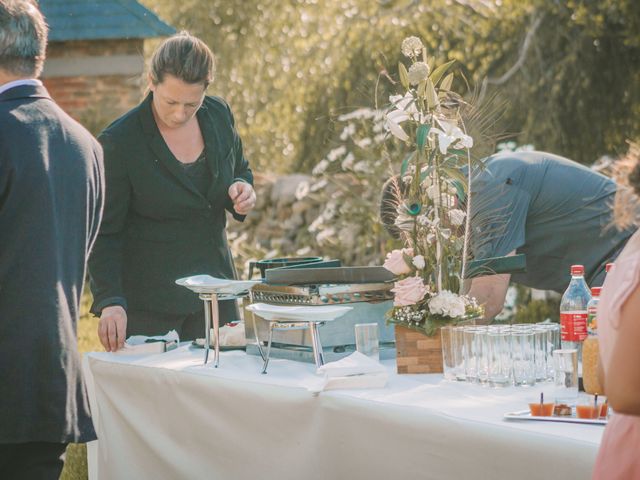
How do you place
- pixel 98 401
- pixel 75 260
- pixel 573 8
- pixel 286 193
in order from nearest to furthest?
pixel 75 260
pixel 98 401
pixel 573 8
pixel 286 193

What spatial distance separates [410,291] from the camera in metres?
2.83

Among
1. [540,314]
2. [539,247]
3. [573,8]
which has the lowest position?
[540,314]

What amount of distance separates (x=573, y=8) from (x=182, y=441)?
7.13 m

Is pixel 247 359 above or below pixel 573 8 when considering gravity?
below

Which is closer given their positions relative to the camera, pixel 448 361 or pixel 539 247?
pixel 448 361

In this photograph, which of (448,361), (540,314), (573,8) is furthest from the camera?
(573,8)

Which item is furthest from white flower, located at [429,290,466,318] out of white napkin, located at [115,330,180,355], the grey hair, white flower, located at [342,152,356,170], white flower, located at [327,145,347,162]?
white flower, located at [327,145,347,162]

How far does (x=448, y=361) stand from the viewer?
2781 millimetres

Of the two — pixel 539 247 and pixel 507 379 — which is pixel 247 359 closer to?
pixel 507 379

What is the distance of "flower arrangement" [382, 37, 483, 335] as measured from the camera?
2859 millimetres

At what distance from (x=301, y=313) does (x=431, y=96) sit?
68cm

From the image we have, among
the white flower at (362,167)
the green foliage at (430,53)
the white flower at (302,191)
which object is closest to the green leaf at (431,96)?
the green foliage at (430,53)

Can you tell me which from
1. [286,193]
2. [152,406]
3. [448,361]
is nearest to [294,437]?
[448,361]

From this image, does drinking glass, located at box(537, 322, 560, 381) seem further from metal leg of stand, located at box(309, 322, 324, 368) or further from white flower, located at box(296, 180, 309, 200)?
white flower, located at box(296, 180, 309, 200)
